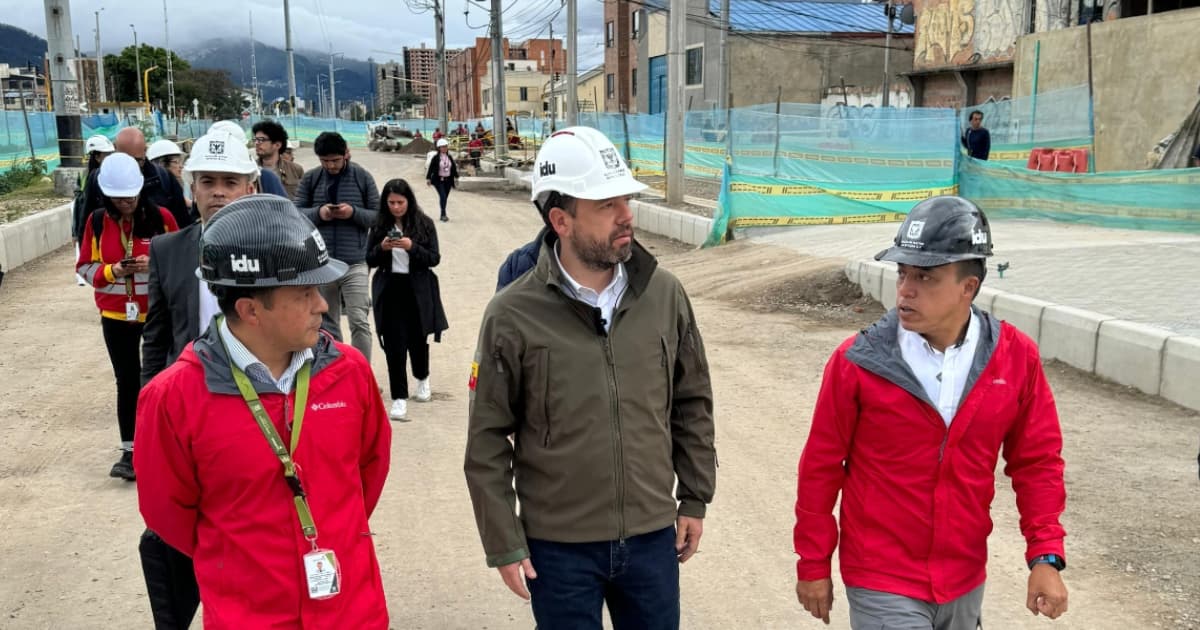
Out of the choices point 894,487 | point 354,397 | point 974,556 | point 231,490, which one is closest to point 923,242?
point 894,487

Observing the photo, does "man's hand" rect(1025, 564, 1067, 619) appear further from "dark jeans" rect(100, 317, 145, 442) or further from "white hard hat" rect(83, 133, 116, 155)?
"white hard hat" rect(83, 133, 116, 155)

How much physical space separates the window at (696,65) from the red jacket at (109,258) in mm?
47510

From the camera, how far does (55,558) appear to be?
5066 millimetres

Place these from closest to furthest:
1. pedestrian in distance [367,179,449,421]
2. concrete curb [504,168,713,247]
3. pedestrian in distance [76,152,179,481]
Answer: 1. pedestrian in distance [76,152,179,481]
2. pedestrian in distance [367,179,449,421]
3. concrete curb [504,168,713,247]

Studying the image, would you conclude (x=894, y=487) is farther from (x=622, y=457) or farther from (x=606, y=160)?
(x=606, y=160)

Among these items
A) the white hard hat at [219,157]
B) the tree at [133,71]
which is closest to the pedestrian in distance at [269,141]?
the white hard hat at [219,157]

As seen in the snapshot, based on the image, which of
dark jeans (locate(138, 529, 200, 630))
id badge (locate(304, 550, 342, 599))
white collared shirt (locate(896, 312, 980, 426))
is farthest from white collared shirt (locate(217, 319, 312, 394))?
white collared shirt (locate(896, 312, 980, 426))

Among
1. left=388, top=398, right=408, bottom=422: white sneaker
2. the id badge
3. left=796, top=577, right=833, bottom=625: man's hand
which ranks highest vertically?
the id badge

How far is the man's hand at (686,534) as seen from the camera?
287 centimetres

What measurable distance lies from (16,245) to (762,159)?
39.1 feet

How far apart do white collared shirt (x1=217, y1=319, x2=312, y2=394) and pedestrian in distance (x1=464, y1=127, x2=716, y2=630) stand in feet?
1.55

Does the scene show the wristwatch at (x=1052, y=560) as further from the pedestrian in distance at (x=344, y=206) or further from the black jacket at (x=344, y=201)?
the black jacket at (x=344, y=201)

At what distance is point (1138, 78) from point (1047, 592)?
1951cm

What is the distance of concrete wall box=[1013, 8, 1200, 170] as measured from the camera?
713 inches
